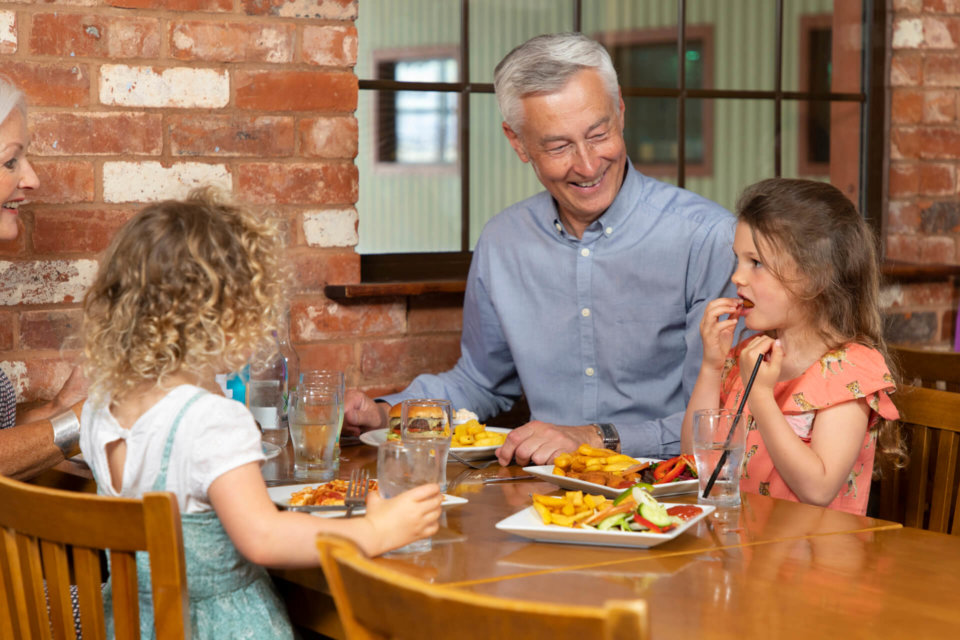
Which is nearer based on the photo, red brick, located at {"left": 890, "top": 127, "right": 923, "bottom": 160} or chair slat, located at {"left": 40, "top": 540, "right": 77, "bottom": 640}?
chair slat, located at {"left": 40, "top": 540, "right": 77, "bottom": 640}

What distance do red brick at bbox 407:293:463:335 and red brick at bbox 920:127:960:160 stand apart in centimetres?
141

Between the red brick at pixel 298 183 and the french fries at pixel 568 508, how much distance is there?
1.15m

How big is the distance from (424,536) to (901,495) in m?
1.05

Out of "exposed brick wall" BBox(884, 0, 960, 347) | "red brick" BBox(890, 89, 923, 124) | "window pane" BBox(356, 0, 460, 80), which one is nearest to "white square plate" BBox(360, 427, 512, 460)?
"window pane" BBox(356, 0, 460, 80)

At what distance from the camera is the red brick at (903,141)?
3.01 metres

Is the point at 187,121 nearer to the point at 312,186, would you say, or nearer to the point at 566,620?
the point at 312,186

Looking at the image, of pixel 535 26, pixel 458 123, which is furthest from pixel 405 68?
pixel 535 26

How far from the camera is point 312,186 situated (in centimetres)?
233

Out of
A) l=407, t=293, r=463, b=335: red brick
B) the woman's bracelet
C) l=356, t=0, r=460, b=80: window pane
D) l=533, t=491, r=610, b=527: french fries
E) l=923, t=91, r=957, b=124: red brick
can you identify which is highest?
l=356, t=0, r=460, b=80: window pane

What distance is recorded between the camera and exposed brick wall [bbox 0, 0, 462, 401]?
2098 millimetres

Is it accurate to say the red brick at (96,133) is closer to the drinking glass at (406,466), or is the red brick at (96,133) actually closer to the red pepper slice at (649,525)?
the drinking glass at (406,466)

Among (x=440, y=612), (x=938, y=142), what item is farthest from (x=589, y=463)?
(x=938, y=142)

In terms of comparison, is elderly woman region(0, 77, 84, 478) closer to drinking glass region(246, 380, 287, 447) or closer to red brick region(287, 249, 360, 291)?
drinking glass region(246, 380, 287, 447)

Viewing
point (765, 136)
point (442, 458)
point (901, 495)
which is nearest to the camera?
point (442, 458)
